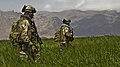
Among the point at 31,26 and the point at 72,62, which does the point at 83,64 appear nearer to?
the point at 72,62

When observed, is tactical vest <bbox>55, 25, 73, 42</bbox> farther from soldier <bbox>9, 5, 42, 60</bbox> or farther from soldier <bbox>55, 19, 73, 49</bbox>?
soldier <bbox>9, 5, 42, 60</bbox>

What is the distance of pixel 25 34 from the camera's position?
27.6 feet

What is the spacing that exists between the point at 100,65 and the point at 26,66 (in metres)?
1.78

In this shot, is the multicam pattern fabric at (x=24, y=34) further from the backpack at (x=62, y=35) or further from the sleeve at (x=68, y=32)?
the backpack at (x=62, y=35)

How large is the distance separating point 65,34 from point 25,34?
8465 mm

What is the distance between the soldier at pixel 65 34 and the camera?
16.6 meters

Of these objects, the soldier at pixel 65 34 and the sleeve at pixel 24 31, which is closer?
the sleeve at pixel 24 31

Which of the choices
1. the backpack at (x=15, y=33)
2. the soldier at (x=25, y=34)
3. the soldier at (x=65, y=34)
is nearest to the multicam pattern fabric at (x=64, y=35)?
the soldier at (x=65, y=34)

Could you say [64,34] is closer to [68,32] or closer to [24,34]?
[68,32]

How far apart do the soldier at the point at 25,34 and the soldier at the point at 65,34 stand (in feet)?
24.9

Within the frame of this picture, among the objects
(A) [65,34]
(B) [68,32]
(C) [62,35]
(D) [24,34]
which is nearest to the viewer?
(D) [24,34]

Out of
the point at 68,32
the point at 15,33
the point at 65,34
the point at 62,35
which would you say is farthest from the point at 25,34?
the point at 62,35

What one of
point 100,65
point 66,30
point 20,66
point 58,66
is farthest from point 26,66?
point 66,30

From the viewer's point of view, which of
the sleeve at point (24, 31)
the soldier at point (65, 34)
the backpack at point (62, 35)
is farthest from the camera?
the backpack at point (62, 35)
